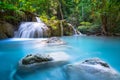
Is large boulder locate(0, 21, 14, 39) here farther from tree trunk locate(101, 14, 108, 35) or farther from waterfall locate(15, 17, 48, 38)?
tree trunk locate(101, 14, 108, 35)

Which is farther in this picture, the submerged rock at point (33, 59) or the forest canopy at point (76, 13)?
the forest canopy at point (76, 13)

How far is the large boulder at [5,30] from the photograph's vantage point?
15008mm

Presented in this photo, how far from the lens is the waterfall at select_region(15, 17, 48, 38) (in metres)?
16.3

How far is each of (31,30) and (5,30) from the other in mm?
2229

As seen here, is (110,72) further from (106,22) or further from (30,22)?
(106,22)

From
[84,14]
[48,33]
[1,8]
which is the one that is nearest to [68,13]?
[84,14]

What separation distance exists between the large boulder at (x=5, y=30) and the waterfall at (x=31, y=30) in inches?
25.1

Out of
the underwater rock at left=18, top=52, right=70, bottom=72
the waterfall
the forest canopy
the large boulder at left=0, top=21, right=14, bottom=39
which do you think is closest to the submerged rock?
the underwater rock at left=18, top=52, right=70, bottom=72

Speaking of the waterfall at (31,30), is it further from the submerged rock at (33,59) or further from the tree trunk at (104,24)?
the submerged rock at (33,59)

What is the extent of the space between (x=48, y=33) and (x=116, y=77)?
13.5m

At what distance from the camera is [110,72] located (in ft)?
14.3

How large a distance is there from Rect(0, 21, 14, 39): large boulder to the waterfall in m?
0.64

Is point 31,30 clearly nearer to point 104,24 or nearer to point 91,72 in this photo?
point 104,24

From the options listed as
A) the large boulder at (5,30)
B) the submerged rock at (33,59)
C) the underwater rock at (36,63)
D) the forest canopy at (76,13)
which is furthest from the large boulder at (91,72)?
the large boulder at (5,30)
